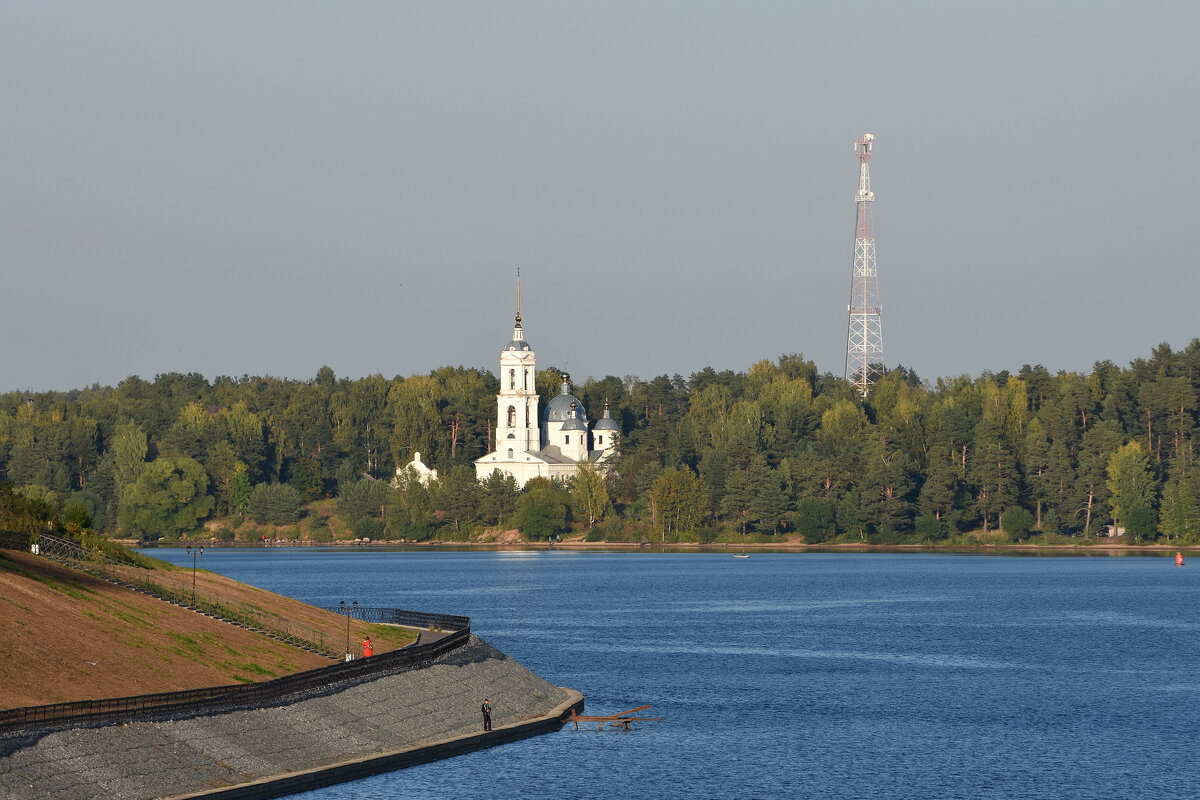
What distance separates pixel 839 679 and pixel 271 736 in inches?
1280

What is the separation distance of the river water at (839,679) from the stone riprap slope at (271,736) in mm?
1972

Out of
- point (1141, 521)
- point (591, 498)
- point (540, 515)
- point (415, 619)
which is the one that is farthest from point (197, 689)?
point (591, 498)

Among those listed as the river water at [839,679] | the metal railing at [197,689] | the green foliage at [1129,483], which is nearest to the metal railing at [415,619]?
the metal railing at [197,689]

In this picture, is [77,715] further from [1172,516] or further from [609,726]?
[1172,516]

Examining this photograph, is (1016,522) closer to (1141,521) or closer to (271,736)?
(1141,521)

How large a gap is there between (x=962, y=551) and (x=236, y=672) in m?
126

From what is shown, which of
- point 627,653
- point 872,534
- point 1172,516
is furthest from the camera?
point 872,534

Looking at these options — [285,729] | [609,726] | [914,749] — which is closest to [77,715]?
[285,729]

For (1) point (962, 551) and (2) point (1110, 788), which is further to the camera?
(1) point (962, 551)

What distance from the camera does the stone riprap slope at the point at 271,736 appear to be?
130 feet

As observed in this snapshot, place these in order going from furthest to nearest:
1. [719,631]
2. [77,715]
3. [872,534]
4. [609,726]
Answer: [872,534] → [719,631] → [609,726] → [77,715]

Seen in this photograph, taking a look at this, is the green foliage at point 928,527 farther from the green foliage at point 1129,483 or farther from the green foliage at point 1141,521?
the green foliage at point 1141,521

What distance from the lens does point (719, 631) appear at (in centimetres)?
9325

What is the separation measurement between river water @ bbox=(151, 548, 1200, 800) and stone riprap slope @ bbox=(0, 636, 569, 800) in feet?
6.47
